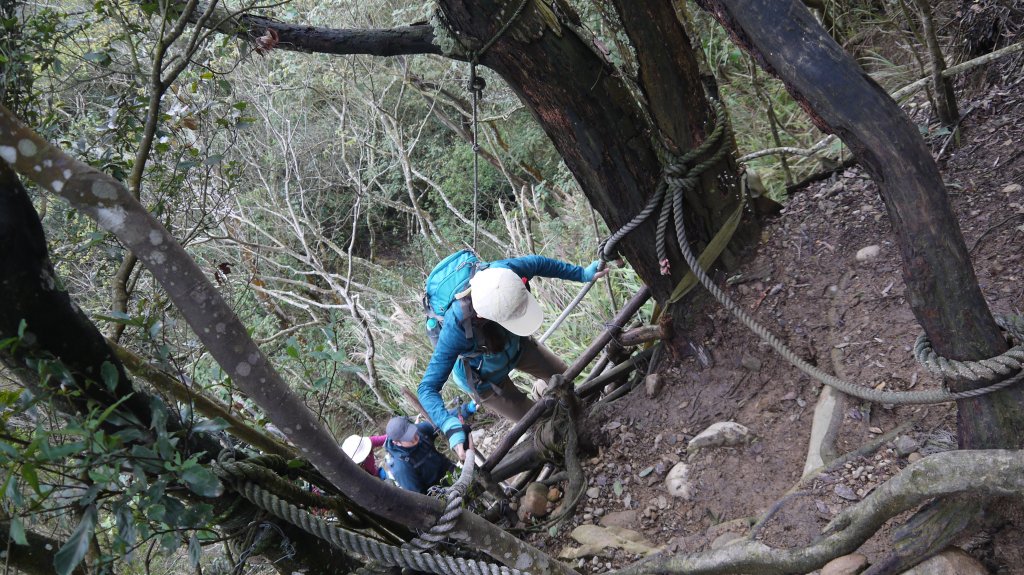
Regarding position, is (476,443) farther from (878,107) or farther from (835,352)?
(878,107)

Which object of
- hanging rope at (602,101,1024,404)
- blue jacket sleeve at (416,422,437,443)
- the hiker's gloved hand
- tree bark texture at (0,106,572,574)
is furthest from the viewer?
the hiker's gloved hand

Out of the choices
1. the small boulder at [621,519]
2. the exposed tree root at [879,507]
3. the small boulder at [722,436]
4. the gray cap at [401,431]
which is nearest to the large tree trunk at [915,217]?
the exposed tree root at [879,507]

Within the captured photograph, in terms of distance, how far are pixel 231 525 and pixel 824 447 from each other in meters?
2.38

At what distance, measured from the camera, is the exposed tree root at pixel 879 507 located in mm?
2004

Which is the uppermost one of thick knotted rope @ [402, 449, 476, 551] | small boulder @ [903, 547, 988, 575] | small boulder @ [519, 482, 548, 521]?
thick knotted rope @ [402, 449, 476, 551]

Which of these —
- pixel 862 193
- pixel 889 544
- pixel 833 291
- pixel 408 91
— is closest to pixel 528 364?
pixel 833 291

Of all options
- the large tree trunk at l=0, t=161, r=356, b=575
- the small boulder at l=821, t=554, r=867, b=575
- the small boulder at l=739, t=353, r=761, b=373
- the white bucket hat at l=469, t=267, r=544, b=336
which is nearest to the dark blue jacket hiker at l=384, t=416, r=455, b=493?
the white bucket hat at l=469, t=267, r=544, b=336

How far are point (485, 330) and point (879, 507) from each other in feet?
7.14

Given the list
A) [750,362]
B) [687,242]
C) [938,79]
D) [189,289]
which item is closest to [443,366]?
[687,242]

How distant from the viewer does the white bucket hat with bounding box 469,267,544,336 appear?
356 cm

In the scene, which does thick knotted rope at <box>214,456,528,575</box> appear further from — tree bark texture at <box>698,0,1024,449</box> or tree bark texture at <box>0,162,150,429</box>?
tree bark texture at <box>698,0,1024,449</box>

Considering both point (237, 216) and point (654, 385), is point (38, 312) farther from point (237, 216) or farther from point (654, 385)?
point (237, 216)

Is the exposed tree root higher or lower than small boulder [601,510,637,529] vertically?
lower

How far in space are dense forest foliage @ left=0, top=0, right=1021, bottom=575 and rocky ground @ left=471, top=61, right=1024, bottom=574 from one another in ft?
1.28
